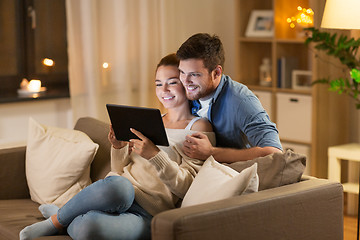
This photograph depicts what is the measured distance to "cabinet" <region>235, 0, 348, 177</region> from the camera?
4.14 m

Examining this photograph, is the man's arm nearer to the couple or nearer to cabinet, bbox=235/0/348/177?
the couple

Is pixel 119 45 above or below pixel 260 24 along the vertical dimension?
below

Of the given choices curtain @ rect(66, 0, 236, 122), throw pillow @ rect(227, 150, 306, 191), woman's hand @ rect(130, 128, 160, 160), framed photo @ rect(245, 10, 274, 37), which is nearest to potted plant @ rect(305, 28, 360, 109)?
framed photo @ rect(245, 10, 274, 37)

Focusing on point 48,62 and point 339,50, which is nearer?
point 339,50

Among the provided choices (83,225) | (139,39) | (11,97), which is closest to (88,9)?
(139,39)

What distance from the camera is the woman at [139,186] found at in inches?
88.2

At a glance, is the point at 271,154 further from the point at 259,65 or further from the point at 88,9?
the point at 259,65

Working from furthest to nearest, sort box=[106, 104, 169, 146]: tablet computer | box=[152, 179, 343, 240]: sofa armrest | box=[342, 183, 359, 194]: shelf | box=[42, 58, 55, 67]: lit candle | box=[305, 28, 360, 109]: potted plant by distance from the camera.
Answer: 1. box=[42, 58, 55, 67]: lit candle
2. box=[342, 183, 359, 194]: shelf
3. box=[305, 28, 360, 109]: potted plant
4. box=[106, 104, 169, 146]: tablet computer
5. box=[152, 179, 343, 240]: sofa armrest

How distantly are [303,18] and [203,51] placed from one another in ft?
6.50

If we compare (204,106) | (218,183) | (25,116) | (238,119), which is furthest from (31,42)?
(218,183)

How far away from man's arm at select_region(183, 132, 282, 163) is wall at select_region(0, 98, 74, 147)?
1938 millimetres

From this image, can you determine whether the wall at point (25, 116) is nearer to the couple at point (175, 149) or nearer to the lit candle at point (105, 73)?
the lit candle at point (105, 73)

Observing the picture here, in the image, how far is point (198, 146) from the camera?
238 centimetres

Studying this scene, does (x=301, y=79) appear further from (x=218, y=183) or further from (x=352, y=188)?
(x=218, y=183)
